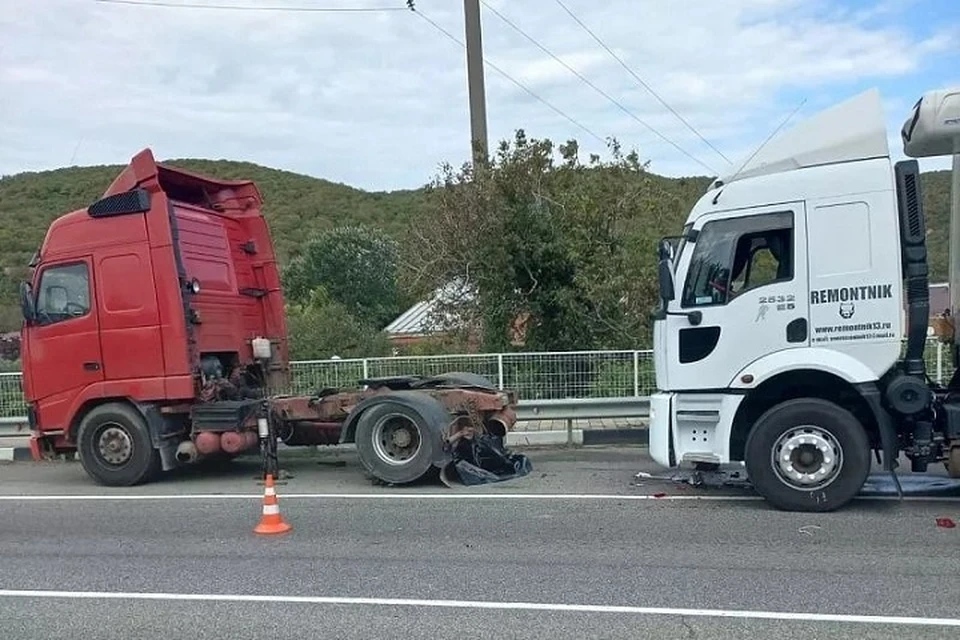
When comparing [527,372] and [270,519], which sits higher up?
[527,372]

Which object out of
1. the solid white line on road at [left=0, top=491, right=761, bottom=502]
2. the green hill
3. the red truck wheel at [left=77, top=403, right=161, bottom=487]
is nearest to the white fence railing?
the red truck wheel at [left=77, top=403, right=161, bottom=487]

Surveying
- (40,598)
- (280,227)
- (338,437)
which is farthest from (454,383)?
(280,227)

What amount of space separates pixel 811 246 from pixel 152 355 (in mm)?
6744

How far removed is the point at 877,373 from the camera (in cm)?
747

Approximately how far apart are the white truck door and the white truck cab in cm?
1

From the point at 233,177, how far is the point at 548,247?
35721 mm

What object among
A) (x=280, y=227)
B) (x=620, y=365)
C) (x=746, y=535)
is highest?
(x=280, y=227)

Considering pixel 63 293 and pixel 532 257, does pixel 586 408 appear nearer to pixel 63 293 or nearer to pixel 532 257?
pixel 532 257

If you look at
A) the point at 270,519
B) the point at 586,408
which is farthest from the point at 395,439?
the point at 586,408

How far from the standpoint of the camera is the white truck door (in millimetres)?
7645

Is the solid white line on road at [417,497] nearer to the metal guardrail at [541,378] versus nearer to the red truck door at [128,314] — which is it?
the red truck door at [128,314]

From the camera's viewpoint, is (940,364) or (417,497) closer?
(940,364)

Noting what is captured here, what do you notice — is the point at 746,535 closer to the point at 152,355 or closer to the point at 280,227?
the point at 152,355

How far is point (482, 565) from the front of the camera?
6.25 m
